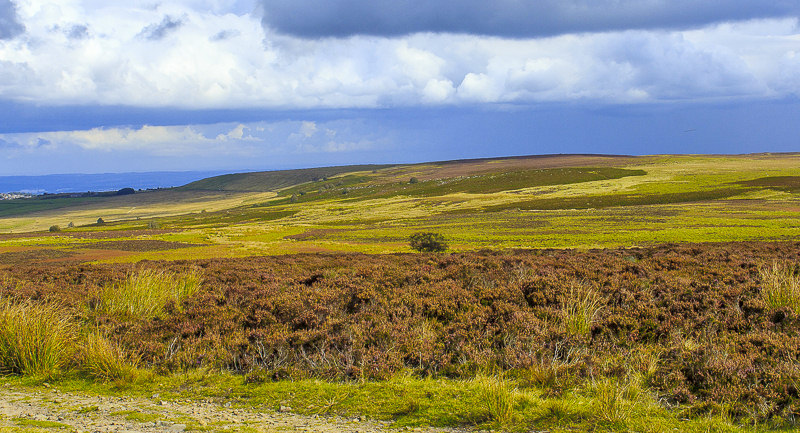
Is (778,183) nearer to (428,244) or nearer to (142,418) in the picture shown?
(428,244)

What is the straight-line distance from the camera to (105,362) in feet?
28.3

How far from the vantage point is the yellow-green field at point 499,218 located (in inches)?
2168

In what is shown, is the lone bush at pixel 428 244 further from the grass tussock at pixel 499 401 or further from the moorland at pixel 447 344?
the grass tussock at pixel 499 401

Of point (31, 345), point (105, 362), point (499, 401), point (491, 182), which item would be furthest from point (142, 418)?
point (491, 182)

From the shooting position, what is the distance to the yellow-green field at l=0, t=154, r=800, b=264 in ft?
181

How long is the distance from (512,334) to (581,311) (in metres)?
1.68

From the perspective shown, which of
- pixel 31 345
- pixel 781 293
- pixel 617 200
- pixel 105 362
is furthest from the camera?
pixel 617 200

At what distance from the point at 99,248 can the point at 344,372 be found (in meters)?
66.1

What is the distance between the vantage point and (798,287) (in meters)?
10.8

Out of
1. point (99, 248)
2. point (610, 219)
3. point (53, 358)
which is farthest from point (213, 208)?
point (53, 358)

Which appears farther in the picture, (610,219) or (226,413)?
(610,219)

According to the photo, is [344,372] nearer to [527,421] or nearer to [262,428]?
[262,428]

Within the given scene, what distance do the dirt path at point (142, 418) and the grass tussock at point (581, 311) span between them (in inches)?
168

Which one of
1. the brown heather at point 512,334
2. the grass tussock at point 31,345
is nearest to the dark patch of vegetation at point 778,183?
the brown heather at point 512,334
